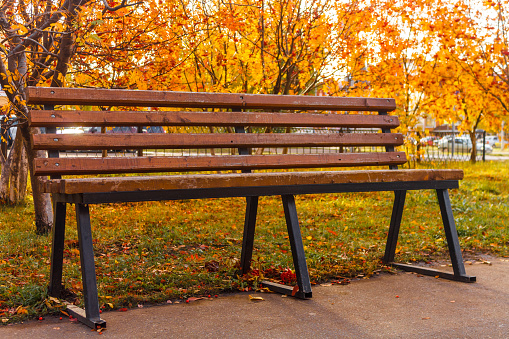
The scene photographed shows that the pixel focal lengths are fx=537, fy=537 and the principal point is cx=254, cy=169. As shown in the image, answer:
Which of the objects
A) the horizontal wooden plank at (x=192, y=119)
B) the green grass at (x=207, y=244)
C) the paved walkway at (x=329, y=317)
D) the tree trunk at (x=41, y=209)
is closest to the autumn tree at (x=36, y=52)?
the tree trunk at (x=41, y=209)

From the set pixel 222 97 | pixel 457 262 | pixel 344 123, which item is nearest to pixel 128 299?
pixel 222 97

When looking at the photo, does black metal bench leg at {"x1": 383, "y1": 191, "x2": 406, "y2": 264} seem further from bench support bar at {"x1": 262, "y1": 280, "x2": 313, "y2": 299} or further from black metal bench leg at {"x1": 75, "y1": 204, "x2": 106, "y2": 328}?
black metal bench leg at {"x1": 75, "y1": 204, "x2": 106, "y2": 328}

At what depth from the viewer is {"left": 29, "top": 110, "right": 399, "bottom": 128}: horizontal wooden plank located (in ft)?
9.58

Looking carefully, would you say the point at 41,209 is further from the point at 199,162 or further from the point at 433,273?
the point at 433,273

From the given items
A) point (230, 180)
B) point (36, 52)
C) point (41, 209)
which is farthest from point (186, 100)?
point (41, 209)

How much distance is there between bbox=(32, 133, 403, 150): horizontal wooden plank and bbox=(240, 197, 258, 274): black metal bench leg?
396mm

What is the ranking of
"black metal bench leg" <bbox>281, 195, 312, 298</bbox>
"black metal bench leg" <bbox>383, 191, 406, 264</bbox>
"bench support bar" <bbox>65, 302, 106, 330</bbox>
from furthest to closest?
"black metal bench leg" <bbox>383, 191, 406, 264</bbox>, "black metal bench leg" <bbox>281, 195, 312, 298</bbox>, "bench support bar" <bbox>65, 302, 106, 330</bbox>

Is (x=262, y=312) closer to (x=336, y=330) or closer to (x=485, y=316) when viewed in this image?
(x=336, y=330)

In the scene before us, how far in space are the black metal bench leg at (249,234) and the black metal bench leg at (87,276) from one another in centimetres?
120

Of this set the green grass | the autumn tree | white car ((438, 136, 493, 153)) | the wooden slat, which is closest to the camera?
the wooden slat

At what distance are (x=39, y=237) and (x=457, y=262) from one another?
3750 millimetres

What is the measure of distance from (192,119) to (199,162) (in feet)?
0.88

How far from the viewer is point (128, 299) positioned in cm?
309

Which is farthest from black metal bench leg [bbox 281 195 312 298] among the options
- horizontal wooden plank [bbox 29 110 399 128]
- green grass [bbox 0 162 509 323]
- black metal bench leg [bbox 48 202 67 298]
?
black metal bench leg [bbox 48 202 67 298]
